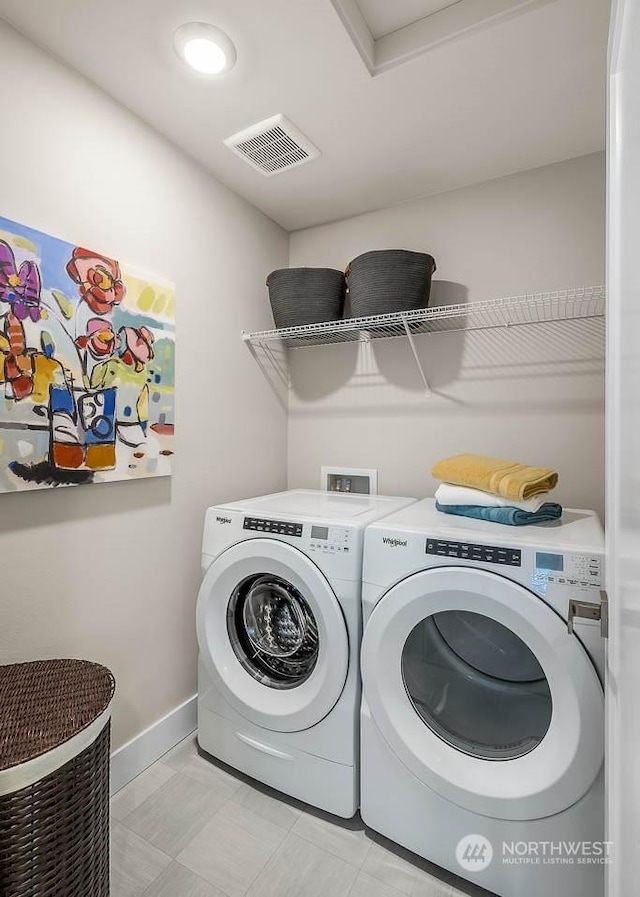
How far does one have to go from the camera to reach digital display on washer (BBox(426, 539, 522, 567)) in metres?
1.14

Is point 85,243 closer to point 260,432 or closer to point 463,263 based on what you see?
point 260,432

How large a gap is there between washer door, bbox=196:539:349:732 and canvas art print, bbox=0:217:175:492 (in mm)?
517

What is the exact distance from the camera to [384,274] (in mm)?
1802

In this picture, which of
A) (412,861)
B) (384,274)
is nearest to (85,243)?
(384,274)

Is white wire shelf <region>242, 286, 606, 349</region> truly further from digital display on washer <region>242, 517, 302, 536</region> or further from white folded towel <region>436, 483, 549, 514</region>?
digital display on washer <region>242, 517, 302, 536</region>

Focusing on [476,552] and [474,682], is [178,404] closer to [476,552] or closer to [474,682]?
[476,552]

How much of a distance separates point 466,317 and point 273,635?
5.07ft

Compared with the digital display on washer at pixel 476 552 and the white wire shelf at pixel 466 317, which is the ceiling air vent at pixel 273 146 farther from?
the digital display on washer at pixel 476 552

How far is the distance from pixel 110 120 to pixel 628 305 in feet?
5.60

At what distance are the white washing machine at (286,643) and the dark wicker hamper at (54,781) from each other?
53cm

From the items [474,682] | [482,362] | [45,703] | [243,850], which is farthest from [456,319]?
[243,850]

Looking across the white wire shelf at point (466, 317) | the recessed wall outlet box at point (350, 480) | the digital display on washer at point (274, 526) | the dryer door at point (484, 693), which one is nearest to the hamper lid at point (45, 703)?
the digital display on washer at point (274, 526)

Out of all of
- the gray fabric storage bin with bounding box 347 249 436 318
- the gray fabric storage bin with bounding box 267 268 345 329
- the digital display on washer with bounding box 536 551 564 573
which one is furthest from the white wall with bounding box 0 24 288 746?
the digital display on washer with bounding box 536 551 564 573

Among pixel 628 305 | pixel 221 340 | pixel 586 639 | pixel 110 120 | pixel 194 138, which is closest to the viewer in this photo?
pixel 628 305
